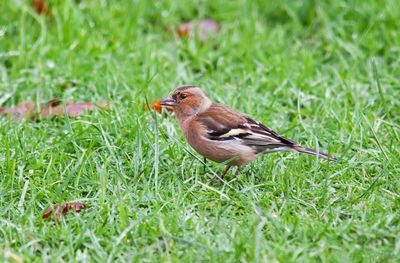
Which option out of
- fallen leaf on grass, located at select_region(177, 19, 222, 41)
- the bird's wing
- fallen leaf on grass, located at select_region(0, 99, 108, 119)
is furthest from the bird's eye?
fallen leaf on grass, located at select_region(177, 19, 222, 41)

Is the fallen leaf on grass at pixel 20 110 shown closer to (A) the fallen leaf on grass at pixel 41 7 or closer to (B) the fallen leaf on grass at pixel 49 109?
(B) the fallen leaf on grass at pixel 49 109

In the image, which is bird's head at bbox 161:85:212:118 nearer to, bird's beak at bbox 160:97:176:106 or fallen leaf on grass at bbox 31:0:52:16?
bird's beak at bbox 160:97:176:106

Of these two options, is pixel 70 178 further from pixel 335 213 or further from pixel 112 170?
pixel 335 213

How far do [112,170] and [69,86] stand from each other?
1994mm

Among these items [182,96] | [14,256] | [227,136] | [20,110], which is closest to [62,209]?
[14,256]

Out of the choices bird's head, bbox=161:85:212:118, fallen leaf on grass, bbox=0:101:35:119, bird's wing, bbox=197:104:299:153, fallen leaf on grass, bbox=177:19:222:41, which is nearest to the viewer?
bird's wing, bbox=197:104:299:153

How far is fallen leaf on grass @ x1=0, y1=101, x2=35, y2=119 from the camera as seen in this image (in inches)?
258

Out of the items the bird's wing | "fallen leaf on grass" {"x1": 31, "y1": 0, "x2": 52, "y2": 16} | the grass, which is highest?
"fallen leaf on grass" {"x1": 31, "y1": 0, "x2": 52, "y2": 16}

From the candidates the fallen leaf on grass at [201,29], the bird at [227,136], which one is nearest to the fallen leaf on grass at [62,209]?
the bird at [227,136]

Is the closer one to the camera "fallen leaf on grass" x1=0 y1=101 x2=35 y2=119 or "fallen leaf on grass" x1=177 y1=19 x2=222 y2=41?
"fallen leaf on grass" x1=0 y1=101 x2=35 y2=119

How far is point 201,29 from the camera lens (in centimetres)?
846

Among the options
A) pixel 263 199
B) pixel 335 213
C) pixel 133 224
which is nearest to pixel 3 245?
pixel 133 224

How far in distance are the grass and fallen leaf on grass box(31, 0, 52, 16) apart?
0.12 metres

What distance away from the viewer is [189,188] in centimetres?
523
